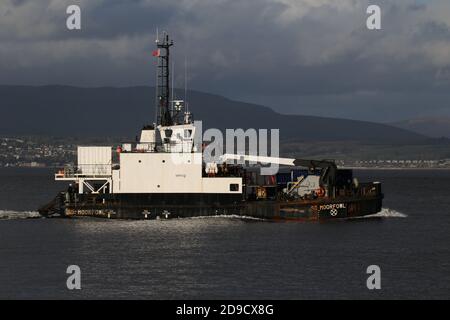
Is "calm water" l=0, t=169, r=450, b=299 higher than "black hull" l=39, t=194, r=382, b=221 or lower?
lower

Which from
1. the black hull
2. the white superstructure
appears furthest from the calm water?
the white superstructure

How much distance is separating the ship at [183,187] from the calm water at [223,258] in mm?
1154

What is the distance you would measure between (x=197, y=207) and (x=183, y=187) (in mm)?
1756

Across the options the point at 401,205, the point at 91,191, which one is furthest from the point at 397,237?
the point at 401,205

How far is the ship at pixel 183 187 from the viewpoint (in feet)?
221

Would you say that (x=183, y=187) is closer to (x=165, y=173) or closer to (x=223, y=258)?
(x=165, y=173)

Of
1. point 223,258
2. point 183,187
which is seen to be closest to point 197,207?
point 183,187

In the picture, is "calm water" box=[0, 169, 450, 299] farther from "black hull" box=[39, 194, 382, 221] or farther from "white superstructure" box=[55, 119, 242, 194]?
"white superstructure" box=[55, 119, 242, 194]

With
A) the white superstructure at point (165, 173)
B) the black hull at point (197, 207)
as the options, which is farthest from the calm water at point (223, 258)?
the white superstructure at point (165, 173)

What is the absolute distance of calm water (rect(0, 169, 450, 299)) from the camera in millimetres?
43344

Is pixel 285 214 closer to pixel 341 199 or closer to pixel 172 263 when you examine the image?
pixel 341 199

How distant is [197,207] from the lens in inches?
2648

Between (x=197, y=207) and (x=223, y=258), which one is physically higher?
(x=197, y=207)
